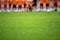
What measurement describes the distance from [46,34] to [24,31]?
0.48 m

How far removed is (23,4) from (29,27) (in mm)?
2077

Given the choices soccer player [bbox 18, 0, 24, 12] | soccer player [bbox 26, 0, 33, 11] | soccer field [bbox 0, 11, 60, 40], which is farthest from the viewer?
soccer player [bbox 18, 0, 24, 12]

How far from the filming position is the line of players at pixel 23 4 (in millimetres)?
5625

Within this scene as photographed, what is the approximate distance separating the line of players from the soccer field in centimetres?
91

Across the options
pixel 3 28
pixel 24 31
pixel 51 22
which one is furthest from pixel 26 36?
pixel 51 22

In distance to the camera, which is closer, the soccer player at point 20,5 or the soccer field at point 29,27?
the soccer field at point 29,27

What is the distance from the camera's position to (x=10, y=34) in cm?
346

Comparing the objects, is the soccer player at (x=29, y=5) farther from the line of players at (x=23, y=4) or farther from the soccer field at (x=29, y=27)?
the soccer field at (x=29, y=27)

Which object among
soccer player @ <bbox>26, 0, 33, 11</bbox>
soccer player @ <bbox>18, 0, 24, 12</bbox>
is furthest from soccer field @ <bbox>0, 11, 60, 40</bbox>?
soccer player @ <bbox>18, 0, 24, 12</bbox>

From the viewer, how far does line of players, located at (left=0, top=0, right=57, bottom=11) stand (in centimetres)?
562

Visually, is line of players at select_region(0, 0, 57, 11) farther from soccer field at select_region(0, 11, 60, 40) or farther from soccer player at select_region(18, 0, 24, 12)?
soccer field at select_region(0, 11, 60, 40)

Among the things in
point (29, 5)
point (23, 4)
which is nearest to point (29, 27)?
point (29, 5)

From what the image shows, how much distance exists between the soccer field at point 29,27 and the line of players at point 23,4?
3.00 feet

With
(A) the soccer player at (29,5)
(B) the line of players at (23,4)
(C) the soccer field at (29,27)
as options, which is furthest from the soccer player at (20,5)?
(C) the soccer field at (29,27)
